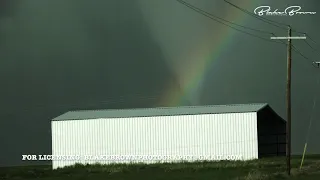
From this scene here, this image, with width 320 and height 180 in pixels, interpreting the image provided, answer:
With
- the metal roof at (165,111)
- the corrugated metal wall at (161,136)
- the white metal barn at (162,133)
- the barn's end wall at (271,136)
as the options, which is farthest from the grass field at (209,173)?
the barn's end wall at (271,136)

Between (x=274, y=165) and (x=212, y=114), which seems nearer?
(x=274, y=165)

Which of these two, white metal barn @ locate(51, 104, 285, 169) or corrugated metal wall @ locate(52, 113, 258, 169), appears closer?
corrugated metal wall @ locate(52, 113, 258, 169)

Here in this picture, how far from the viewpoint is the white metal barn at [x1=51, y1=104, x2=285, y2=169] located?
65.4 meters

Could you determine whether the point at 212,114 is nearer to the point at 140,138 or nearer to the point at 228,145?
the point at 228,145

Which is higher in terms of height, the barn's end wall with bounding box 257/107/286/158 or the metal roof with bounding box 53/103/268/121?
the metal roof with bounding box 53/103/268/121

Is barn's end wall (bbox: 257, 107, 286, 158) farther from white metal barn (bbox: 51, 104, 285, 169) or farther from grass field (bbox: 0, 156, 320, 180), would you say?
grass field (bbox: 0, 156, 320, 180)

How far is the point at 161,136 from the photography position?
68.6 m

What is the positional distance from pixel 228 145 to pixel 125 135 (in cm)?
1322

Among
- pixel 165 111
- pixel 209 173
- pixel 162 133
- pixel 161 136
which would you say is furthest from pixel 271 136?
pixel 209 173

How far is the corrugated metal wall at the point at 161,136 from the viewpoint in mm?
65250

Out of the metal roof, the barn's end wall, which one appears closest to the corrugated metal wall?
the metal roof

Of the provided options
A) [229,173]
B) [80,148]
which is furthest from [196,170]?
[80,148]

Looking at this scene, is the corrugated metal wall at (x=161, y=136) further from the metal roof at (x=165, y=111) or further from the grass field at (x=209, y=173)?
the grass field at (x=209, y=173)

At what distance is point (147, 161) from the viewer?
2680 inches
